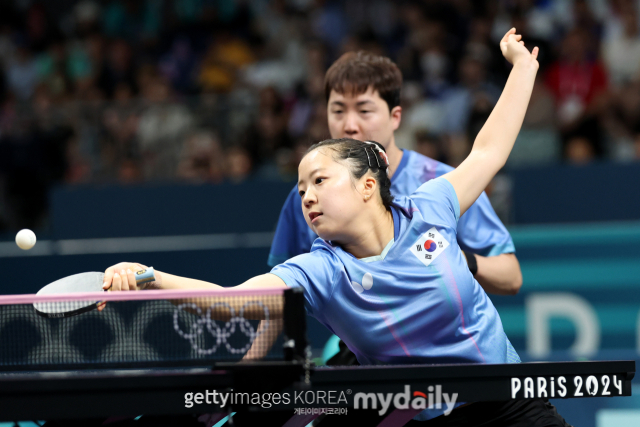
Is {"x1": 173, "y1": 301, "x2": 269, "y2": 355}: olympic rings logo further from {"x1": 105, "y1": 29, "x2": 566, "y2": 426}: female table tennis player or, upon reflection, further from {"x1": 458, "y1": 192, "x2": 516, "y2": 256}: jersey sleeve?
{"x1": 458, "y1": 192, "x2": 516, "y2": 256}: jersey sleeve

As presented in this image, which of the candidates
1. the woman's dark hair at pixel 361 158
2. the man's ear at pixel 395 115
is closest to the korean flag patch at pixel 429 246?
→ the woman's dark hair at pixel 361 158

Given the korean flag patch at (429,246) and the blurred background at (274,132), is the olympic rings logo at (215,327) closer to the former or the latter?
the korean flag patch at (429,246)

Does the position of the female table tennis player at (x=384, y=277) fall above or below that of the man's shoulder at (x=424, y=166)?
below

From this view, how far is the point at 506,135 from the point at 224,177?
5461 mm

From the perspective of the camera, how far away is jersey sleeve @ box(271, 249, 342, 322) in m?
2.11

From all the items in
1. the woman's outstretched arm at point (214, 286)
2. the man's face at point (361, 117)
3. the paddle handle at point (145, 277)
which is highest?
the man's face at point (361, 117)

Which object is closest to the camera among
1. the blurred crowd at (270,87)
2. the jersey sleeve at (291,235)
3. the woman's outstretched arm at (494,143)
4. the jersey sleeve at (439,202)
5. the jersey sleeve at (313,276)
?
the jersey sleeve at (313,276)

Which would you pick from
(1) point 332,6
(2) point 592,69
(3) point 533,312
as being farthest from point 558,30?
(3) point 533,312

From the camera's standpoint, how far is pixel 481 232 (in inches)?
125

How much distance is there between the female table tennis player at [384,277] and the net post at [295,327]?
223mm

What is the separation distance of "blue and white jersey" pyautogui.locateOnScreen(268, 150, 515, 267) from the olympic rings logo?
1277mm

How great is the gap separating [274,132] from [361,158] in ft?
18.9

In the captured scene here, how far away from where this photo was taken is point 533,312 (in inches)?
245

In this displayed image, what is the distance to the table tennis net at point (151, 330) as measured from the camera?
1.87m
